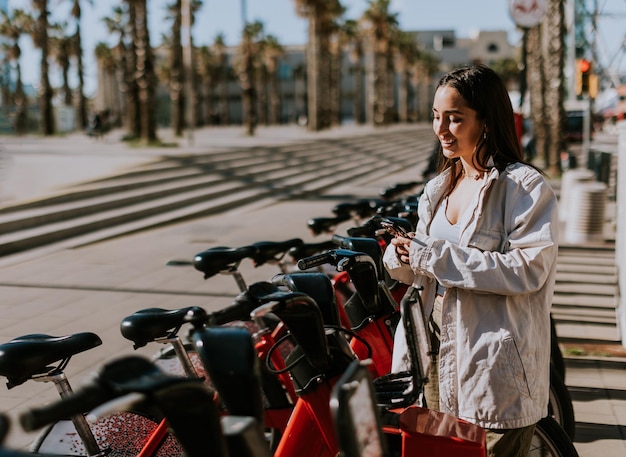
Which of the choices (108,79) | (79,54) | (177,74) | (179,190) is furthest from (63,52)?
(179,190)

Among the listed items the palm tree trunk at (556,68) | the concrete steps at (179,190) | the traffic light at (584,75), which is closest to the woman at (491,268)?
the concrete steps at (179,190)

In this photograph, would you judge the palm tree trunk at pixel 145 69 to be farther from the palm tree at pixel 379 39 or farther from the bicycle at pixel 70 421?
the palm tree at pixel 379 39

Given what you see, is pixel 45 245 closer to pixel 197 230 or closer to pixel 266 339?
pixel 197 230

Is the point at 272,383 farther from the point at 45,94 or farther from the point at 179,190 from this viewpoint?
the point at 45,94

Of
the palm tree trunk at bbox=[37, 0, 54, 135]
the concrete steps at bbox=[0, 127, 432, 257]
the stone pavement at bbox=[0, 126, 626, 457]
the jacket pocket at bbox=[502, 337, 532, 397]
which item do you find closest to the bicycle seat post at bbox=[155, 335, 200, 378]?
the stone pavement at bbox=[0, 126, 626, 457]

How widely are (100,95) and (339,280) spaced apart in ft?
255

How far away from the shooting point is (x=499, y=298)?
2320 millimetres

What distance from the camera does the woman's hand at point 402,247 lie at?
2.44 m

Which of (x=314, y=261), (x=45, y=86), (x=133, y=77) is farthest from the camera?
(x=45, y=86)

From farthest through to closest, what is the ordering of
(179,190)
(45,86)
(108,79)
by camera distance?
(108,79) < (45,86) < (179,190)

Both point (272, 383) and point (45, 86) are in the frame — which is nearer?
point (272, 383)

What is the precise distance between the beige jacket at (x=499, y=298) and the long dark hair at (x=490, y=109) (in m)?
0.07

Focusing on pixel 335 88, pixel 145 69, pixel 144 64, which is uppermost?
pixel 335 88

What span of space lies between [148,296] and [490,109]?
560cm
